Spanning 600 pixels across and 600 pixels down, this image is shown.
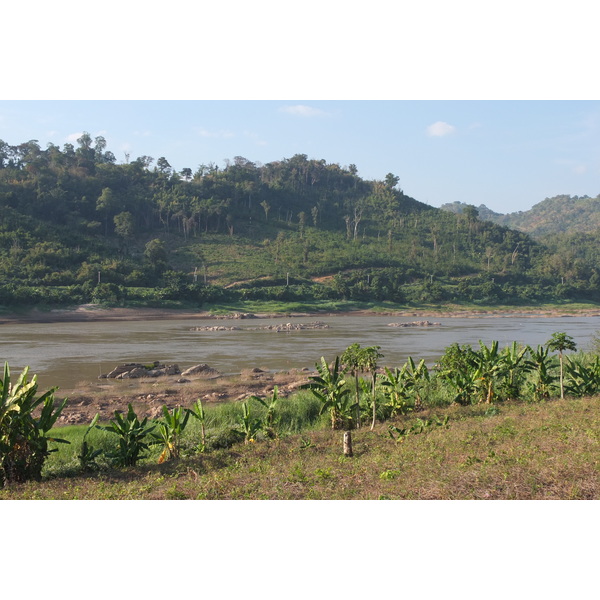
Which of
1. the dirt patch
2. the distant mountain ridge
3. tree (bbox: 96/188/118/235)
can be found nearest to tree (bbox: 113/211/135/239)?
tree (bbox: 96/188/118/235)

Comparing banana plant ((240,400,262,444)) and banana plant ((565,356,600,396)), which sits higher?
banana plant ((565,356,600,396))

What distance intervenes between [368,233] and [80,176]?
49663mm

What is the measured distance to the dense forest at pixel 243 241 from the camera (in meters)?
61.9

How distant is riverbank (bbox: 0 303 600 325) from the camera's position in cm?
4766

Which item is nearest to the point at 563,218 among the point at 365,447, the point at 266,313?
the point at 266,313

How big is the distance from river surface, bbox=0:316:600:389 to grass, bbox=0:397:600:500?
11.8 metres

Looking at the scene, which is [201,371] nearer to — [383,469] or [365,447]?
[365,447]

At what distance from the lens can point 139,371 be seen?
19094 millimetres

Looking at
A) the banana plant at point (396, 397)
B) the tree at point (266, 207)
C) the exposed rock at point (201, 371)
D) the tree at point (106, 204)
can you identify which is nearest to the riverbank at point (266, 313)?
the exposed rock at point (201, 371)

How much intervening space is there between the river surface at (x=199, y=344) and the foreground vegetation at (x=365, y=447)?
10.6 metres

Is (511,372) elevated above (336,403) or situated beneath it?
elevated above

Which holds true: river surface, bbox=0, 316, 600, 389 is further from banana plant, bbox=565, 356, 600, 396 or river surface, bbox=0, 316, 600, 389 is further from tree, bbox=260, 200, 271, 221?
tree, bbox=260, 200, 271, 221

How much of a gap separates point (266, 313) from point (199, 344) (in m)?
25.3

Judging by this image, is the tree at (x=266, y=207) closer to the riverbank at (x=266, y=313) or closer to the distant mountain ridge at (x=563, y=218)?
the riverbank at (x=266, y=313)
